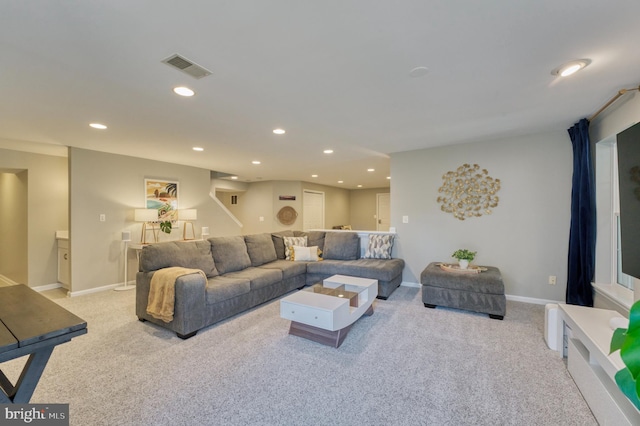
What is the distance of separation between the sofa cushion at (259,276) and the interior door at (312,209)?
4.34m

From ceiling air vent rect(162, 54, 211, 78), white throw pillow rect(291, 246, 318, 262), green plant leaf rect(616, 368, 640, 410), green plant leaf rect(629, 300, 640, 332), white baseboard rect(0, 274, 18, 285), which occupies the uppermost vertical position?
ceiling air vent rect(162, 54, 211, 78)

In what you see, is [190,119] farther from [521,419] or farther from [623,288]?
[623,288]

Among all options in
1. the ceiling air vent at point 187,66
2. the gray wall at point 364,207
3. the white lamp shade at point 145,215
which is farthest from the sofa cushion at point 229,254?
the gray wall at point 364,207

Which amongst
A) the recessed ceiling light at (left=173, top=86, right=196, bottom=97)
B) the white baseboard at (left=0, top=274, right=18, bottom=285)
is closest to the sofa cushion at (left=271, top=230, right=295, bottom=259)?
the recessed ceiling light at (left=173, top=86, right=196, bottom=97)

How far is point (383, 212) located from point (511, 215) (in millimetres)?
6221

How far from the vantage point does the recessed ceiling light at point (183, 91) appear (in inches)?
87.8

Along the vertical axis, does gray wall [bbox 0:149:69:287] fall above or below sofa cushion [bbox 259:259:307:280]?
above

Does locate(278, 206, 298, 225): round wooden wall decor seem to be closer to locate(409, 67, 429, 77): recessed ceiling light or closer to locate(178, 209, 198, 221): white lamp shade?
locate(178, 209, 198, 221): white lamp shade

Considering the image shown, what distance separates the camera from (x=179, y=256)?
329 centimetres

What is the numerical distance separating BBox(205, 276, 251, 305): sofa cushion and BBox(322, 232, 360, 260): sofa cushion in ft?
5.95

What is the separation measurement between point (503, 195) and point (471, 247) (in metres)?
0.87

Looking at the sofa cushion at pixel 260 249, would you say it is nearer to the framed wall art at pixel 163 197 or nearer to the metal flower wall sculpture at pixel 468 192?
the framed wall art at pixel 163 197

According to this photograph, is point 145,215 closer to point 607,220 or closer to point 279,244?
→ point 279,244

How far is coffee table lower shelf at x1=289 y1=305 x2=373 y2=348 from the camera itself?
2510 millimetres
